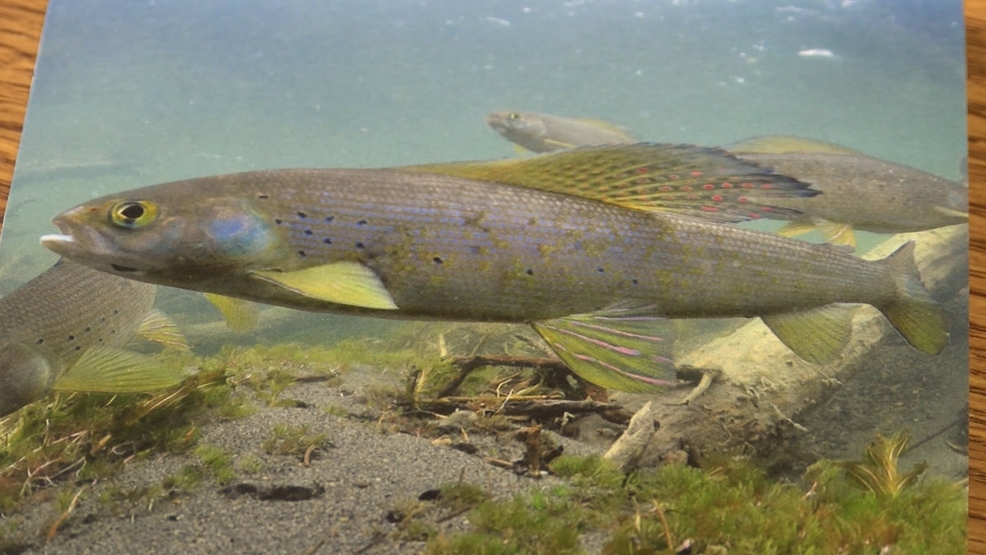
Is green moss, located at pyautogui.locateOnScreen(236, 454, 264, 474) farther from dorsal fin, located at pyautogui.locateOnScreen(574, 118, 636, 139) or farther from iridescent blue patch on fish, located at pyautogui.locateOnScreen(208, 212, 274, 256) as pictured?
dorsal fin, located at pyautogui.locateOnScreen(574, 118, 636, 139)

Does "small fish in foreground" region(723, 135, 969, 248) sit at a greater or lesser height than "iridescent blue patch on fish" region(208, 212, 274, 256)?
greater

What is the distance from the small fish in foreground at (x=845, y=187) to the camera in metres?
2.72

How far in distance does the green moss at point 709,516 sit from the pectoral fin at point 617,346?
325mm

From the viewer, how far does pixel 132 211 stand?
150cm

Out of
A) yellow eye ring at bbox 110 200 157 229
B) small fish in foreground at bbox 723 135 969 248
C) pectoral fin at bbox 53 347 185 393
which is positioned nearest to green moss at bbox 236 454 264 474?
pectoral fin at bbox 53 347 185 393

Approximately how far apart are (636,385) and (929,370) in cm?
147

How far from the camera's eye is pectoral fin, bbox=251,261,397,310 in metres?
1.50

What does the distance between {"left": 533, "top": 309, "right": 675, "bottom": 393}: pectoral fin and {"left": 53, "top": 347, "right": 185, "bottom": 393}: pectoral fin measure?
1.45 meters

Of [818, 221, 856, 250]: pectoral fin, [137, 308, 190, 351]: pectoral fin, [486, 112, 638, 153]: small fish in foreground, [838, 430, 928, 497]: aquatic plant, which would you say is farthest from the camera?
[486, 112, 638, 153]: small fish in foreground

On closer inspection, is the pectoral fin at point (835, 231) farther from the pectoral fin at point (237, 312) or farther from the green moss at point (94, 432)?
the green moss at point (94, 432)

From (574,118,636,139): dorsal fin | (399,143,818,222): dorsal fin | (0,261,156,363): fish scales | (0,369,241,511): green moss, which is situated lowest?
(0,369,241,511): green moss

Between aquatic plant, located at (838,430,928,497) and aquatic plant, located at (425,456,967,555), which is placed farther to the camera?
aquatic plant, located at (838,430,928,497)

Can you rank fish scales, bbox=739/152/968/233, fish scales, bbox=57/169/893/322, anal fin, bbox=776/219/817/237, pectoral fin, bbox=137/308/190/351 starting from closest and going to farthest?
fish scales, bbox=57/169/893/322
pectoral fin, bbox=137/308/190/351
fish scales, bbox=739/152/968/233
anal fin, bbox=776/219/817/237

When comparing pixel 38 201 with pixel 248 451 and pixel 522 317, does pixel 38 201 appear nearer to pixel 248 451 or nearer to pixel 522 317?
pixel 248 451
